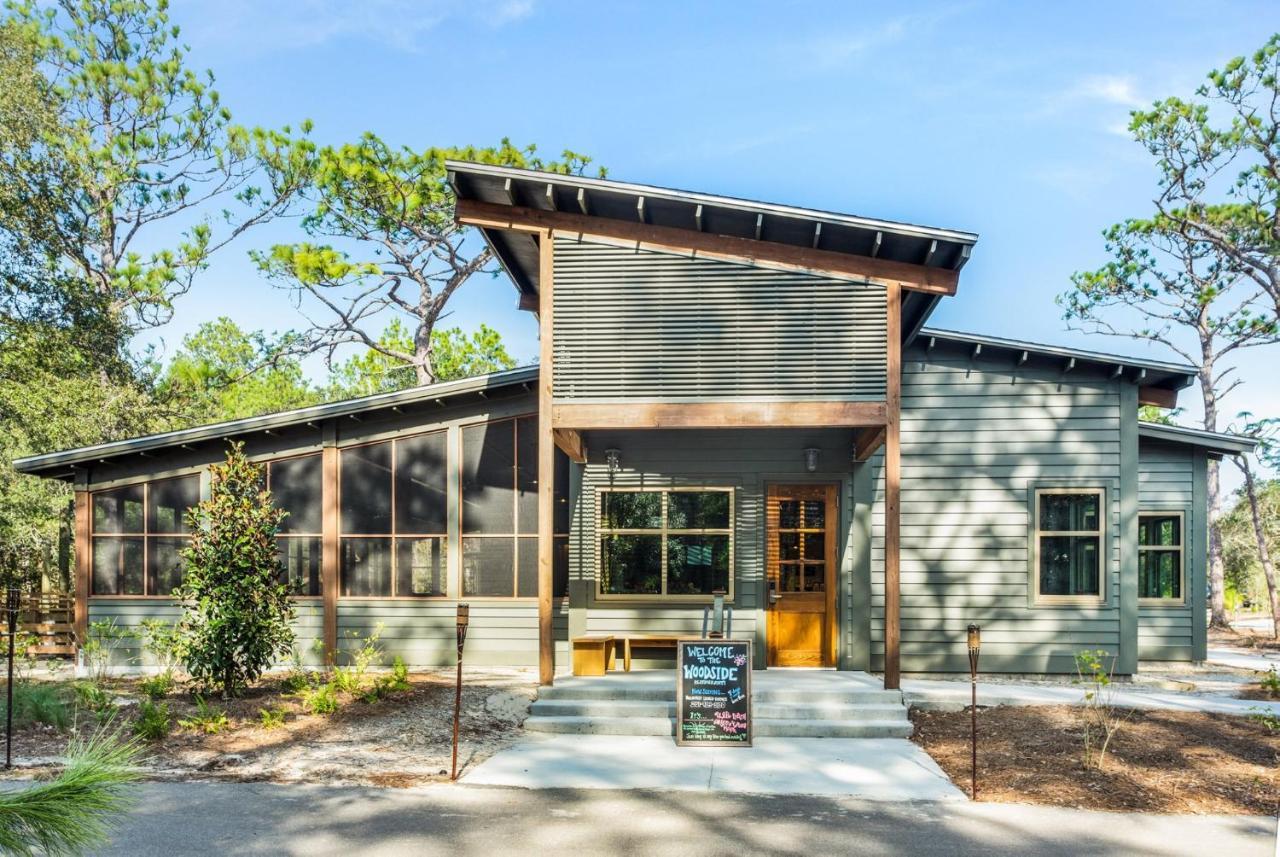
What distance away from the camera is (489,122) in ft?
84.7

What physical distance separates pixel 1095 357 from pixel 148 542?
12288 millimetres

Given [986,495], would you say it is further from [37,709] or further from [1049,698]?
[37,709]

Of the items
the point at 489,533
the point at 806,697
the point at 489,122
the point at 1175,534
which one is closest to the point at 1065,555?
the point at 1175,534

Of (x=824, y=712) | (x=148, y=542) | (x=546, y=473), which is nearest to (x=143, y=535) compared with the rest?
(x=148, y=542)

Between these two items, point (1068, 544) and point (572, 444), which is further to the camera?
point (1068, 544)

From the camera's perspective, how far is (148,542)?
13.1 m

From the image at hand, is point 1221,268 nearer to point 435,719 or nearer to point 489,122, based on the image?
point 489,122

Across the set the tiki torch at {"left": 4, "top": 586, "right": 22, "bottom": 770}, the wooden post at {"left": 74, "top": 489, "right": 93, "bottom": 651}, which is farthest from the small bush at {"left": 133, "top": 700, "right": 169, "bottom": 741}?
the wooden post at {"left": 74, "top": 489, "right": 93, "bottom": 651}

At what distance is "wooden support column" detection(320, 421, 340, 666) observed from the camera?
12773mm

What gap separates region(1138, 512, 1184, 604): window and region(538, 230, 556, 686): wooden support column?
8.70 metres

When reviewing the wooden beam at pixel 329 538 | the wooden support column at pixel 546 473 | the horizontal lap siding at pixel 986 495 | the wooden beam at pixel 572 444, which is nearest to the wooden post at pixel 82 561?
the wooden beam at pixel 329 538

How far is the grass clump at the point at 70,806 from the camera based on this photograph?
197 centimetres

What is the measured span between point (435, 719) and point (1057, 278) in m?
22.0

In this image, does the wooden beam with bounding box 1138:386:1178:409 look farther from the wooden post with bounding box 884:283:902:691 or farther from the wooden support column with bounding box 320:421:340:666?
the wooden support column with bounding box 320:421:340:666
